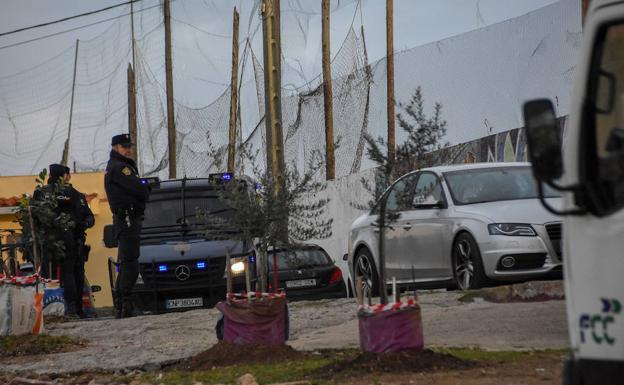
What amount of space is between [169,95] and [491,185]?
21276 millimetres

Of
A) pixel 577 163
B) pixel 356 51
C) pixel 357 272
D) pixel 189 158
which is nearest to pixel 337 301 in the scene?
pixel 357 272

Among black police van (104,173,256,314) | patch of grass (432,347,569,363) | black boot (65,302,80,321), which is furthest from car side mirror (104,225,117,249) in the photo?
patch of grass (432,347,569,363)

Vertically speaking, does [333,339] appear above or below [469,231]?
→ below

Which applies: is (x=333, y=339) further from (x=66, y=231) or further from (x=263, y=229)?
(x=66, y=231)

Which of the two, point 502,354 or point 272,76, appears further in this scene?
point 272,76

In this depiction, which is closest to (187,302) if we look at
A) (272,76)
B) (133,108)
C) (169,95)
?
(272,76)

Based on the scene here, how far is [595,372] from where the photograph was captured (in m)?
4.76

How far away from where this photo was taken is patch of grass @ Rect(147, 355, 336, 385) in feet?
27.9

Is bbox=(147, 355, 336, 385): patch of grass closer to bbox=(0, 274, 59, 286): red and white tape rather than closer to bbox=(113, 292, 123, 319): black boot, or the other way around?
bbox=(0, 274, 59, 286): red and white tape

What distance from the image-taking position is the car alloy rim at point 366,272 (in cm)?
1463

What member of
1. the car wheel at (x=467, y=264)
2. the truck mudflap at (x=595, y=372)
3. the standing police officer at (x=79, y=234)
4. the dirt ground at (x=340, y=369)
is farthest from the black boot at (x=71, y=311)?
the truck mudflap at (x=595, y=372)

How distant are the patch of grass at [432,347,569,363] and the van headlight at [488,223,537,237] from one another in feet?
11.7

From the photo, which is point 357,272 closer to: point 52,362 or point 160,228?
point 160,228

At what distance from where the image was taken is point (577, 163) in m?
4.94
